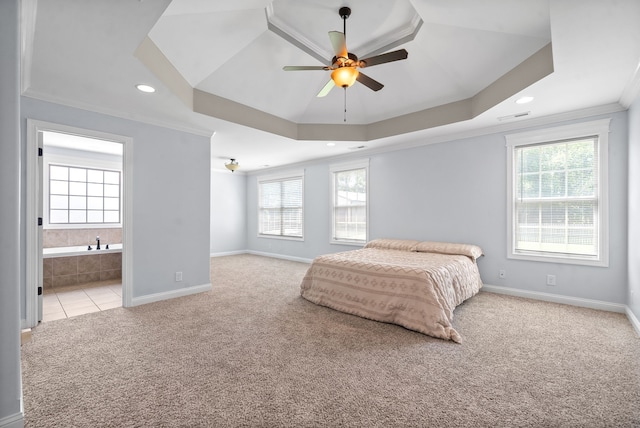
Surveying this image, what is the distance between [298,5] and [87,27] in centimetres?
173

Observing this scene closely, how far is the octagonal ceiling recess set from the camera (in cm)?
267

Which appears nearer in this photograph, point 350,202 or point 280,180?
point 350,202

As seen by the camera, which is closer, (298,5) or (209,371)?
(209,371)

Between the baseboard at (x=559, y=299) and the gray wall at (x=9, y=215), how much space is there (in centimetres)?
497

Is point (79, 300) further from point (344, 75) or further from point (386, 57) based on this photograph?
point (386, 57)

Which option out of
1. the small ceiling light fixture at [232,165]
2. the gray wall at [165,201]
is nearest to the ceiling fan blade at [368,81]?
the gray wall at [165,201]

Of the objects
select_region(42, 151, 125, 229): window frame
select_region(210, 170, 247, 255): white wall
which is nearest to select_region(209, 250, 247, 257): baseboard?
select_region(210, 170, 247, 255): white wall

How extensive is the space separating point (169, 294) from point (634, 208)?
18.5 ft

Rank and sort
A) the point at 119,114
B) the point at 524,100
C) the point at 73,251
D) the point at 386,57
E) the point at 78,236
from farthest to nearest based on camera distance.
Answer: the point at 78,236 < the point at 73,251 < the point at 119,114 < the point at 524,100 < the point at 386,57

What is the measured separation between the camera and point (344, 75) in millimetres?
2578

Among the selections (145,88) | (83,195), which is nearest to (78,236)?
(83,195)

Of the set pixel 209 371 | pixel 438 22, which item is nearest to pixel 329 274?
pixel 209 371

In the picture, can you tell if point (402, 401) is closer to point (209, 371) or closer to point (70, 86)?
point (209, 371)

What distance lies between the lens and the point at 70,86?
289 cm
